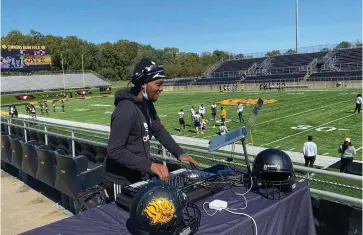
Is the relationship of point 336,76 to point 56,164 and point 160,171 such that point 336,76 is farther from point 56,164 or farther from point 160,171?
point 160,171

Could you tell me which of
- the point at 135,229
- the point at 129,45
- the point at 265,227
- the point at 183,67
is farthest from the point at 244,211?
the point at 129,45

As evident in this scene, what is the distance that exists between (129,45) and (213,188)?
329 feet

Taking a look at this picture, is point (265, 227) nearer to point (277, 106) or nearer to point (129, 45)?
point (277, 106)

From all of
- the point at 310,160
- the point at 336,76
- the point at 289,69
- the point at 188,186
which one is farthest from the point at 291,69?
the point at 188,186

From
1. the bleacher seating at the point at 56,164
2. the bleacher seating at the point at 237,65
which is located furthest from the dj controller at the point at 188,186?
the bleacher seating at the point at 237,65

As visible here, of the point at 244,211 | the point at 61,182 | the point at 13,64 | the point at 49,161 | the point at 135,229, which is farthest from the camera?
the point at 13,64

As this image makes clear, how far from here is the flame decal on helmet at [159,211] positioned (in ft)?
7.57

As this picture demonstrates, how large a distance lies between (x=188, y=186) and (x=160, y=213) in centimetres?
74

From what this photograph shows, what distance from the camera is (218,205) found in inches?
109

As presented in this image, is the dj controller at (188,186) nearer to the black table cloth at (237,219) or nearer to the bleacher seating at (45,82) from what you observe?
the black table cloth at (237,219)

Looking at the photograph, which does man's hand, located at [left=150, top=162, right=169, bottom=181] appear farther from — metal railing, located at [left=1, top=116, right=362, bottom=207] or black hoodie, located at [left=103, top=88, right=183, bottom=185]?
metal railing, located at [left=1, top=116, right=362, bottom=207]

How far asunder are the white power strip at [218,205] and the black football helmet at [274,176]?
1.44 ft

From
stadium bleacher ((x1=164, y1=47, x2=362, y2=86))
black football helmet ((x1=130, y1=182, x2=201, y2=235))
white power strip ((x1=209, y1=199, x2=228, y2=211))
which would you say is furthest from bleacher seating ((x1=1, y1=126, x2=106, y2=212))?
stadium bleacher ((x1=164, y1=47, x2=362, y2=86))

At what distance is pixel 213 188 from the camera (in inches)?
123
